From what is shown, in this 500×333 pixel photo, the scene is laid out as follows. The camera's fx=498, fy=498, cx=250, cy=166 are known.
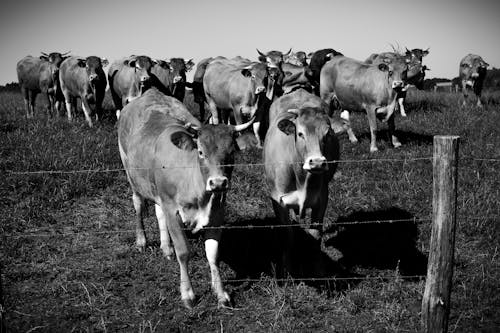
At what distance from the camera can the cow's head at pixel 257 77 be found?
12.6 metres

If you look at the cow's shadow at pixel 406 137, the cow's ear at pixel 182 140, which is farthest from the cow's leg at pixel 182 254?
the cow's shadow at pixel 406 137

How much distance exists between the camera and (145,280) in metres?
6.08

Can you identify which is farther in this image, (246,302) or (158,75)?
(158,75)

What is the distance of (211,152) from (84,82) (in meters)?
12.3

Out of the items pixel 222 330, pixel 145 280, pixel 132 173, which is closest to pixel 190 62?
pixel 132 173

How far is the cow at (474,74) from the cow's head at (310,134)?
15.9 meters

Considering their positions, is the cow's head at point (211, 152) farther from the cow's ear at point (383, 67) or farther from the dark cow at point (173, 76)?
the dark cow at point (173, 76)

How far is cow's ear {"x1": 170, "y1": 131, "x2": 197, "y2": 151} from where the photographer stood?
547cm

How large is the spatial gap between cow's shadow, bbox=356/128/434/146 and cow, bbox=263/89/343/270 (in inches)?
223

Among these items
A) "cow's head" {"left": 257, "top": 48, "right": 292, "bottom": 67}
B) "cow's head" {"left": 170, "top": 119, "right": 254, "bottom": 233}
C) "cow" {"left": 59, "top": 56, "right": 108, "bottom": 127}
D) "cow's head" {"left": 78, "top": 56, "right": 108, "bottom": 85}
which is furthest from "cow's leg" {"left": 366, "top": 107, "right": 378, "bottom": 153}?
"cow's head" {"left": 78, "top": 56, "right": 108, "bottom": 85}

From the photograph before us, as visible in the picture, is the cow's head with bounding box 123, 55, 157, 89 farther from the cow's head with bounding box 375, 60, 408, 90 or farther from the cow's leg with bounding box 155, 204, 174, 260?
the cow's leg with bounding box 155, 204, 174, 260

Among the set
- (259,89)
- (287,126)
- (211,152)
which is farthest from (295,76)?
(211,152)

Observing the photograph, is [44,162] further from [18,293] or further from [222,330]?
[222,330]

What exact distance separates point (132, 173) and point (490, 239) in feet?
16.4
